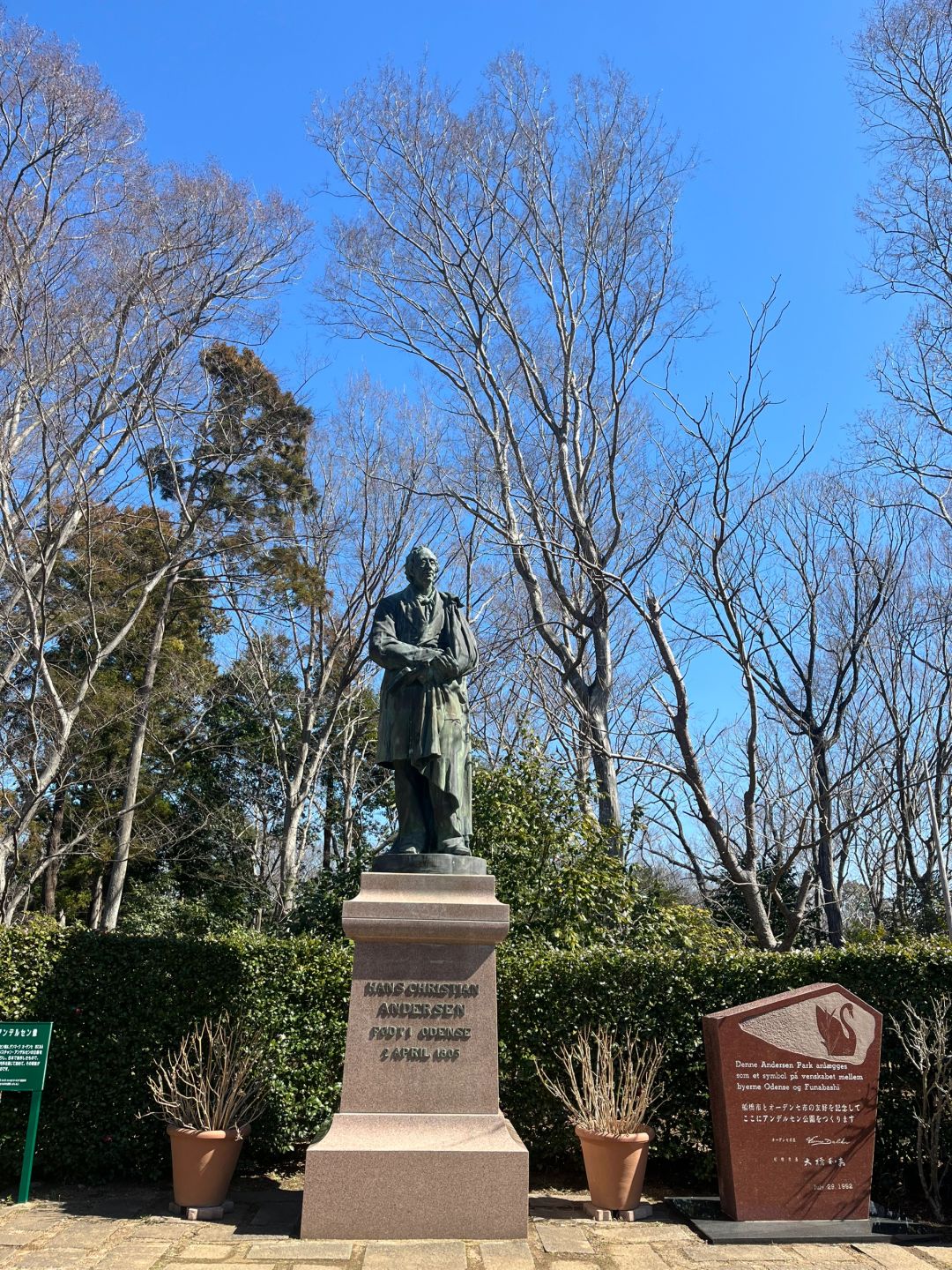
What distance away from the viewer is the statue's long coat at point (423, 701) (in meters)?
6.92

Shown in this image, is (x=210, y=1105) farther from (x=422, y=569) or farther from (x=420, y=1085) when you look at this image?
(x=422, y=569)

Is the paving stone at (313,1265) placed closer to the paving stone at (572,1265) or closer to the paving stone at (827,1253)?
the paving stone at (572,1265)

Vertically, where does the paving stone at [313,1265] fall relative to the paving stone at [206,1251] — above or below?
above

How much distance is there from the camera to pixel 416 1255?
17.6 feet

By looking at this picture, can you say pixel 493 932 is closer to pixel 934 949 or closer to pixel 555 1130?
pixel 555 1130

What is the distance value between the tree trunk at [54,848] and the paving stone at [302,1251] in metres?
15.4

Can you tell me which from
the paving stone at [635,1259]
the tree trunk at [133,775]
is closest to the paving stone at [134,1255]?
the paving stone at [635,1259]

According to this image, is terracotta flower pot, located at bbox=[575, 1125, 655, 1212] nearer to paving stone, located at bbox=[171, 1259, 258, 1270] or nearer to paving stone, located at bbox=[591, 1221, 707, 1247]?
paving stone, located at bbox=[591, 1221, 707, 1247]

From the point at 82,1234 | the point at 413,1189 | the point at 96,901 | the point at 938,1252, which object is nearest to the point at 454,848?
the point at 413,1189

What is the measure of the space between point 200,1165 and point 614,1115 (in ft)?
9.44

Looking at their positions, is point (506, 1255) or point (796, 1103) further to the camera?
point (796, 1103)

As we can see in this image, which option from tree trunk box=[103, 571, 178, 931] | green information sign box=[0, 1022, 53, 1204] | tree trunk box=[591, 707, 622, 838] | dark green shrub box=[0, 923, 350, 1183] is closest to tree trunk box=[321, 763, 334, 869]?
tree trunk box=[103, 571, 178, 931]

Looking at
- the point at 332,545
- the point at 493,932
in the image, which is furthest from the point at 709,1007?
the point at 332,545

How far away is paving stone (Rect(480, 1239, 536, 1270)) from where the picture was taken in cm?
526
